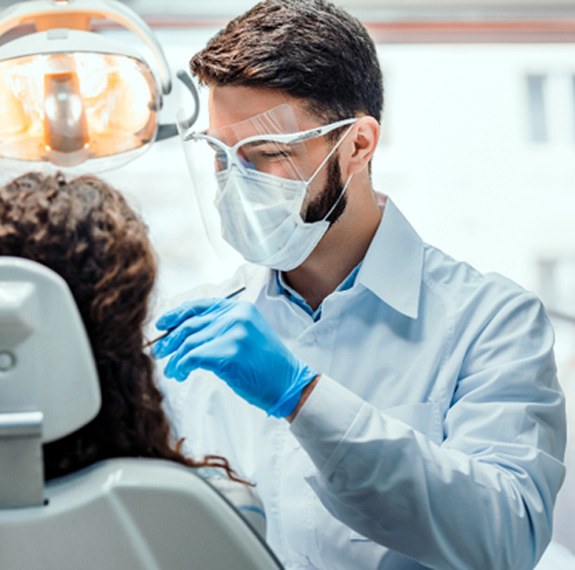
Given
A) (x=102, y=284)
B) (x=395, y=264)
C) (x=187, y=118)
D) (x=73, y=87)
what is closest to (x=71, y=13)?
(x=73, y=87)

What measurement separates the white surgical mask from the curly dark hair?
66cm

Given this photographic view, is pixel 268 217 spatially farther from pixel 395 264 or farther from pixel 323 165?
pixel 395 264

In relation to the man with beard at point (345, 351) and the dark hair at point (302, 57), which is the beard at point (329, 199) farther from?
the dark hair at point (302, 57)

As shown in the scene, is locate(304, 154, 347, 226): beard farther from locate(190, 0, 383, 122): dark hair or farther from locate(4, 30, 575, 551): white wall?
locate(4, 30, 575, 551): white wall

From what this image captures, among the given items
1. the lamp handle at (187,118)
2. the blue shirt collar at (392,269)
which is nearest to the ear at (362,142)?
the blue shirt collar at (392,269)

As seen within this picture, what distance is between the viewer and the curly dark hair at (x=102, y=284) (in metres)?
1.24

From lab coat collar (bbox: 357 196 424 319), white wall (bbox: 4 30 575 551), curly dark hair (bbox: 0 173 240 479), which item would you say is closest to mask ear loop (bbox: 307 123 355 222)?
lab coat collar (bbox: 357 196 424 319)

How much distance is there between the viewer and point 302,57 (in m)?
1.96

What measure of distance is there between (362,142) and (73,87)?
0.61 meters

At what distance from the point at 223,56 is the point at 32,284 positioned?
101 centimetres

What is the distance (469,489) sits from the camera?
1.64 meters

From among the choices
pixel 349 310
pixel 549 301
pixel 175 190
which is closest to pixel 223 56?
pixel 349 310

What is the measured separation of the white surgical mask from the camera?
1971 millimetres

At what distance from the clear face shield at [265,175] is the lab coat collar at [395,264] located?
14 cm
